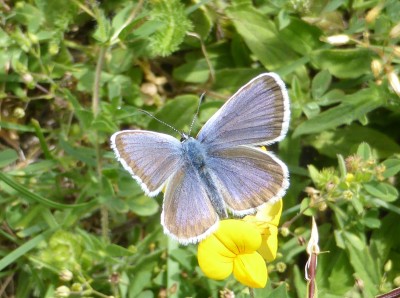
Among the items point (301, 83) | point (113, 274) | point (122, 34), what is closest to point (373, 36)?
point (301, 83)

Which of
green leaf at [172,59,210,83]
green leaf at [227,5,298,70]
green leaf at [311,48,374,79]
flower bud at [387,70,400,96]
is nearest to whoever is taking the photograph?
flower bud at [387,70,400,96]

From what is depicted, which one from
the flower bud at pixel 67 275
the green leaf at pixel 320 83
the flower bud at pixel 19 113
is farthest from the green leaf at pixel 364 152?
the flower bud at pixel 19 113

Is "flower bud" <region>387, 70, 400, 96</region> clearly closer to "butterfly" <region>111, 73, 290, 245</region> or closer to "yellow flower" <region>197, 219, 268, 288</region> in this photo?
"butterfly" <region>111, 73, 290, 245</region>

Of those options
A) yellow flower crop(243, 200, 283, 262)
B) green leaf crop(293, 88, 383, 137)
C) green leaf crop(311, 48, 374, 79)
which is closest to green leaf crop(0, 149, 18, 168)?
yellow flower crop(243, 200, 283, 262)

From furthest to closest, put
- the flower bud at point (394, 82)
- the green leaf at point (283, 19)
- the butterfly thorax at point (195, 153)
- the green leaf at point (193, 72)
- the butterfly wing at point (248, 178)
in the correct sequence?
the green leaf at point (193, 72)
the green leaf at point (283, 19)
the flower bud at point (394, 82)
the butterfly thorax at point (195, 153)
the butterfly wing at point (248, 178)

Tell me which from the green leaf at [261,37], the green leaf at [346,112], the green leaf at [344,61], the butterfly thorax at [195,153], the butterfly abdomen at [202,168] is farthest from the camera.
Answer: the green leaf at [261,37]

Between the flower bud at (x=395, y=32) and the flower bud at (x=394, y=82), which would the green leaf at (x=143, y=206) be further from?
the flower bud at (x=395, y=32)

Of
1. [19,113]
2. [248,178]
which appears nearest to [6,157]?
[19,113]
